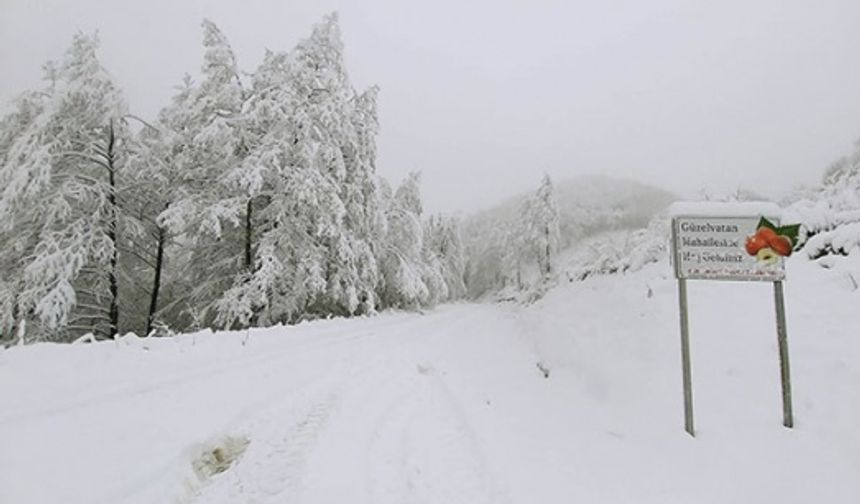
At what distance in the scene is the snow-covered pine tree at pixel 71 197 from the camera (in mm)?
12875

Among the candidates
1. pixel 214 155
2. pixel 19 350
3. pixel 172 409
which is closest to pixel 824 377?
pixel 172 409

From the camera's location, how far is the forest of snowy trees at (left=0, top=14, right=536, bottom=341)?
44.6 feet

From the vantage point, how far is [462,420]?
225 inches

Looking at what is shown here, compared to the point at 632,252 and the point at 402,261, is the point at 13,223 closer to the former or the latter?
the point at 402,261

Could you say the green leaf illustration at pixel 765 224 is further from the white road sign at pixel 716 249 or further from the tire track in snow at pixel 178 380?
the tire track in snow at pixel 178 380

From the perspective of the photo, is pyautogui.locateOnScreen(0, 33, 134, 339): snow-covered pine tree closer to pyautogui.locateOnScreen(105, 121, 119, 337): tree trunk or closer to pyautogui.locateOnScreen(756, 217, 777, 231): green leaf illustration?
pyautogui.locateOnScreen(105, 121, 119, 337): tree trunk

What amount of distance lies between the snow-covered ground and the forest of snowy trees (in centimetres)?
780

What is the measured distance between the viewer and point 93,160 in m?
15.3

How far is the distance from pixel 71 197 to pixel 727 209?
57.3 ft

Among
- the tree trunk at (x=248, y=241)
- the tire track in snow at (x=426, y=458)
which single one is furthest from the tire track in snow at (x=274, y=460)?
the tree trunk at (x=248, y=241)

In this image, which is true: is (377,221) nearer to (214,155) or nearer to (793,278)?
(214,155)

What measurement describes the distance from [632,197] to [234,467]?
8054 centimetres

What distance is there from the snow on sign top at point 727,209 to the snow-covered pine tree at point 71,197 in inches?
593

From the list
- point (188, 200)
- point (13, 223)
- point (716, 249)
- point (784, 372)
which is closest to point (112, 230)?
point (13, 223)
